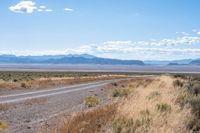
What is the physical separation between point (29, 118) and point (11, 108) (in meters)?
4.47

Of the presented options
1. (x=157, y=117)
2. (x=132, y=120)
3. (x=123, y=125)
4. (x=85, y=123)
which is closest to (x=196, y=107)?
(x=157, y=117)

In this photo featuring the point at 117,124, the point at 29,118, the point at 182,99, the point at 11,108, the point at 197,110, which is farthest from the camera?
the point at 11,108

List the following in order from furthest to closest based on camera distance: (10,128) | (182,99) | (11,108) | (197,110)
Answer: (11,108) < (182,99) < (197,110) < (10,128)

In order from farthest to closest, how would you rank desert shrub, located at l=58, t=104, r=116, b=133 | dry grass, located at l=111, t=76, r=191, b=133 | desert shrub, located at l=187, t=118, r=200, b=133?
desert shrub, located at l=187, t=118, r=200, b=133
dry grass, located at l=111, t=76, r=191, b=133
desert shrub, located at l=58, t=104, r=116, b=133

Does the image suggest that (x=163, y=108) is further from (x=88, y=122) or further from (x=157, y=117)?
(x=88, y=122)

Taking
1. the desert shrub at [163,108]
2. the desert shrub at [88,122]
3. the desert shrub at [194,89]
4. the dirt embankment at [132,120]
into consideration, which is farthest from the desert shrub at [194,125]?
the desert shrub at [194,89]

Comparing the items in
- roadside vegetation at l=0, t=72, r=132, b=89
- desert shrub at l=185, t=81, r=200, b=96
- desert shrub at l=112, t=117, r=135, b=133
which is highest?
desert shrub at l=185, t=81, r=200, b=96

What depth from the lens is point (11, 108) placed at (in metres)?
20.8

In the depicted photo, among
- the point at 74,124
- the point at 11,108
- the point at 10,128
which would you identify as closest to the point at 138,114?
the point at 74,124

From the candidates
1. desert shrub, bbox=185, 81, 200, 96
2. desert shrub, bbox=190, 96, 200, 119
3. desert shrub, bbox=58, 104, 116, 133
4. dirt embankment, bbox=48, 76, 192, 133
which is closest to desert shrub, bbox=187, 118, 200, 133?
dirt embankment, bbox=48, 76, 192, 133

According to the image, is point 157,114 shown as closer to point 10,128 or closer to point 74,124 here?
point 74,124

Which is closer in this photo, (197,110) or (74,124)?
(74,124)

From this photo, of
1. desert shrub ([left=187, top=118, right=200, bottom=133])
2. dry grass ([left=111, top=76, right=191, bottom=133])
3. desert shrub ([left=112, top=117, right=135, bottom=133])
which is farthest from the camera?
desert shrub ([left=187, top=118, right=200, bottom=133])

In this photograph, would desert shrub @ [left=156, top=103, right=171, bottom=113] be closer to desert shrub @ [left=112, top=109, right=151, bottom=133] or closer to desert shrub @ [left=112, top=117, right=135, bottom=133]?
desert shrub @ [left=112, top=109, right=151, bottom=133]
